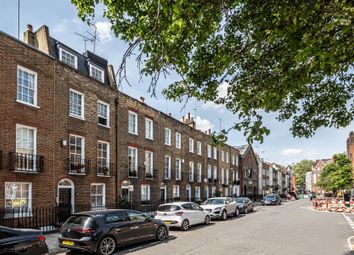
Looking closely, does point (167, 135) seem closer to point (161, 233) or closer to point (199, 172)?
point (199, 172)

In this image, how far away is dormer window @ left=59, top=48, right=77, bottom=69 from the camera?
20587 mm

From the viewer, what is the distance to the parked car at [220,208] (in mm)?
22469

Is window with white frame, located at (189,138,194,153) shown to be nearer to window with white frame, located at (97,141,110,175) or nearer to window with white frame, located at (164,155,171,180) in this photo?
window with white frame, located at (164,155,171,180)

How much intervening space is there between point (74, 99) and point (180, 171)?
16125 millimetres

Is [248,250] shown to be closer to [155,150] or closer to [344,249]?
[344,249]

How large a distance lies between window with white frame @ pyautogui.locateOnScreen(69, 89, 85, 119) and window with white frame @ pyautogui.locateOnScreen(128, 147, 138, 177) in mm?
5838

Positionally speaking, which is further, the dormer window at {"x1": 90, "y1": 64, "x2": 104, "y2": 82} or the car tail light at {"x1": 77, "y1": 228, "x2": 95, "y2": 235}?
the dormer window at {"x1": 90, "y1": 64, "x2": 104, "y2": 82}

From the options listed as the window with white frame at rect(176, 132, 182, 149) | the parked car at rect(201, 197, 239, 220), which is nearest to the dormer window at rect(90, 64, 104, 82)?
the window with white frame at rect(176, 132, 182, 149)

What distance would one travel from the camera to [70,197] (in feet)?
60.4

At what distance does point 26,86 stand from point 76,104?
143 inches

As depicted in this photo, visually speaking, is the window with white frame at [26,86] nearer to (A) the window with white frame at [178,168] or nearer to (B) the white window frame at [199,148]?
(A) the window with white frame at [178,168]

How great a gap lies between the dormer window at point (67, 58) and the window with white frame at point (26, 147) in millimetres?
5919

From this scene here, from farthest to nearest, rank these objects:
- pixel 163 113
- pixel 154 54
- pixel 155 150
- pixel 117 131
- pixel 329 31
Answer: pixel 163 113 → pixel 155 150 → pixel 117 131 → pixel 154 54 → pixel 329 31

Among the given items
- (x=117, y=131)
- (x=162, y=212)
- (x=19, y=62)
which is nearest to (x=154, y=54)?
(x=19, y=62)
